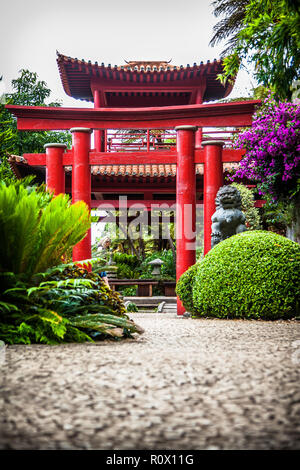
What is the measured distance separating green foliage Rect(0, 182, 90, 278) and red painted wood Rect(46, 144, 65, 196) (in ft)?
15.4

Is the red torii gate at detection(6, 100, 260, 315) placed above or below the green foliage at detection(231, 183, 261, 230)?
above

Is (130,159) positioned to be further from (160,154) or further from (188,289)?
(188,289)

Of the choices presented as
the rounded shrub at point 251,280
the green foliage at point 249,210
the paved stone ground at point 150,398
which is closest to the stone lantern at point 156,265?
the green foliage at point 249,210

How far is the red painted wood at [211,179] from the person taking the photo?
8242 millimetres

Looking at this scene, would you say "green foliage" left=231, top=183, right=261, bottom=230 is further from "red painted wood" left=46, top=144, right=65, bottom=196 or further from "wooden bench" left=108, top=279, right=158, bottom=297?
"red painted wood" left=46, top=144, right=65, bottom=196

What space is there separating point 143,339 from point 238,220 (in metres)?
3.99

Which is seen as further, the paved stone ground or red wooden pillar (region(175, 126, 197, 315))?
red wooden pillar (region(175, 126, 197, 315))

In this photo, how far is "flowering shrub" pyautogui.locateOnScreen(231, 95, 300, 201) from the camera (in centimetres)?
746

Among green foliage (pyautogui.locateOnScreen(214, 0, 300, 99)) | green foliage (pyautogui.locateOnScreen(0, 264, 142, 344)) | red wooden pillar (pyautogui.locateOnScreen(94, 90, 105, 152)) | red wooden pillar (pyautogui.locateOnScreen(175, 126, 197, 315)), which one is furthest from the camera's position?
red wooden pillar (pyautogui.locateOnScreen(94, 90, 105, 152))

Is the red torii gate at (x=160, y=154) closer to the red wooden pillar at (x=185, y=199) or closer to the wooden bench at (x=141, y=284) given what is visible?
Answer: the red wooden pillar at (x=185, y=199)

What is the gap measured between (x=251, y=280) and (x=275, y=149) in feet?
11.0

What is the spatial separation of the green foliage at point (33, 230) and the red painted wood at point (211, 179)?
4689mm

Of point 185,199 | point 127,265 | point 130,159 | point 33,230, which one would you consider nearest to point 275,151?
point 185,199

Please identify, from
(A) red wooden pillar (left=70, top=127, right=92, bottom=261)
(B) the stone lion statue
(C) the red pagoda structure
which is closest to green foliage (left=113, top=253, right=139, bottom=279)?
(C) the red pagoda structure
